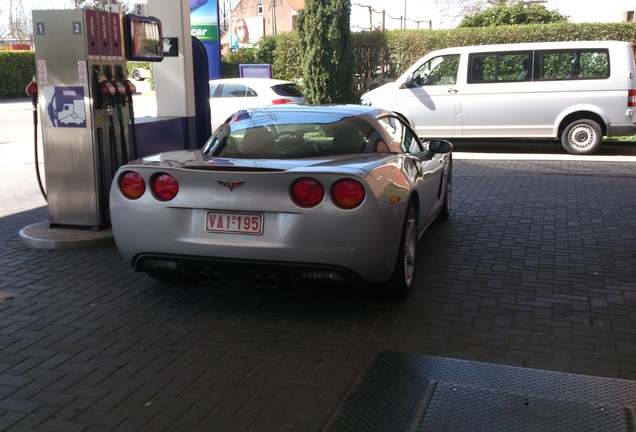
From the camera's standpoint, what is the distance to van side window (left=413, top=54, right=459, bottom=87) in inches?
598

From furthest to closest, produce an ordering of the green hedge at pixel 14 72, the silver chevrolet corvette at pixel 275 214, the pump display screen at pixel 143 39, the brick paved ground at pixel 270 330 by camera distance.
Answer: the green hedge at pixel 14 72
the pump display screen at pixel 143 39
the silver chevrolet corvette at pixel 275 214
the brick paved ground at pixel 270 330

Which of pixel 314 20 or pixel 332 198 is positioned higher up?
pixel 314 20

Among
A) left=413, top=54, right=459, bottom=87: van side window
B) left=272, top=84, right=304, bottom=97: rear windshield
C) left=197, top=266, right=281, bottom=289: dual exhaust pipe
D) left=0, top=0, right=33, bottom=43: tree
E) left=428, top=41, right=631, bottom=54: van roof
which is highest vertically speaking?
left=0, top=0, right=33, bottom=43: tree

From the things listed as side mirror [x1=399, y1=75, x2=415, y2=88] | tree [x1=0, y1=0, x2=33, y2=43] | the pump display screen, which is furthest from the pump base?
tree [x1=0, y1=0, x2=33, y2=43]

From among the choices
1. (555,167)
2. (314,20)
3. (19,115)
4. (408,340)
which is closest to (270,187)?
(408,340)

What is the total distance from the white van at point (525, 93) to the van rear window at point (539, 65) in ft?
0.06

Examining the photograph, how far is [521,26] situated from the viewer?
2027 centimetres

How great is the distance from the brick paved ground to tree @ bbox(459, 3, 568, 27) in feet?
51.3

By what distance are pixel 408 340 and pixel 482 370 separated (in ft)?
2.04

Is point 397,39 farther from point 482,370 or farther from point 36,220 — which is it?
point 482,370

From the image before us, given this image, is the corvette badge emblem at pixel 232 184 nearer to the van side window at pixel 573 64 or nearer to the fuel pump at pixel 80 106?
the fuel pump at pixel 80 106

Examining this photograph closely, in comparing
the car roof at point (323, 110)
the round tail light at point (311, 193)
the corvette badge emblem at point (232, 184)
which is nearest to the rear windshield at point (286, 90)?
the car roof at point (323, 110)

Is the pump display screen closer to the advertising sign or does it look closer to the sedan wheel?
the sedan wheel

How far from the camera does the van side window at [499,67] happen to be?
1456 centimetres
